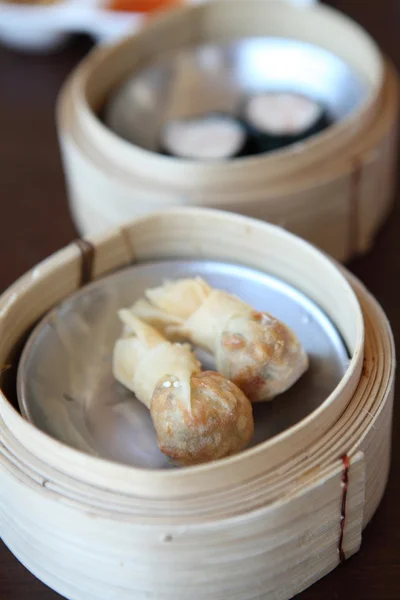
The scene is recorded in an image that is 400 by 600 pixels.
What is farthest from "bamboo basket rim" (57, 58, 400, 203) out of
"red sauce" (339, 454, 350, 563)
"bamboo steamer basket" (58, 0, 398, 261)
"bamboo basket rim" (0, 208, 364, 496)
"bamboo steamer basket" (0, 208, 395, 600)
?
"red sauce" (339, 454, 350, 563)

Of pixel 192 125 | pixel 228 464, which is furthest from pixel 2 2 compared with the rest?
pixel 228 464

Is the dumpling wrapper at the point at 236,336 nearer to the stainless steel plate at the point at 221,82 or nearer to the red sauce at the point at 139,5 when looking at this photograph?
the stainless steel plate at the point at 221,82

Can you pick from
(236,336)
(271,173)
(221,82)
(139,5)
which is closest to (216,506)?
(236,336)

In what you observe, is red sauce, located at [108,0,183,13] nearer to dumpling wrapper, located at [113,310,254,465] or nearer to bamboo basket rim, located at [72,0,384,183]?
bamboo basket rim, located at [72,0,384,183]

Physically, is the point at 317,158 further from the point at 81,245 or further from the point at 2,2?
the point at 2,2

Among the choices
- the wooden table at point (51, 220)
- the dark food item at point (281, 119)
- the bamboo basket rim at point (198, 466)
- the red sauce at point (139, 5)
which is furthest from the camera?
the red sauce at point (139, 5)

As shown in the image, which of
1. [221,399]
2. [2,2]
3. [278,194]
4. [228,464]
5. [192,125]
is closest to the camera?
[228,464]

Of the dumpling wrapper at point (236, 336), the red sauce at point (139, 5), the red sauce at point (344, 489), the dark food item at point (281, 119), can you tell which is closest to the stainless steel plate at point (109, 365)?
the dumpling wrapper at point (236, 336)
